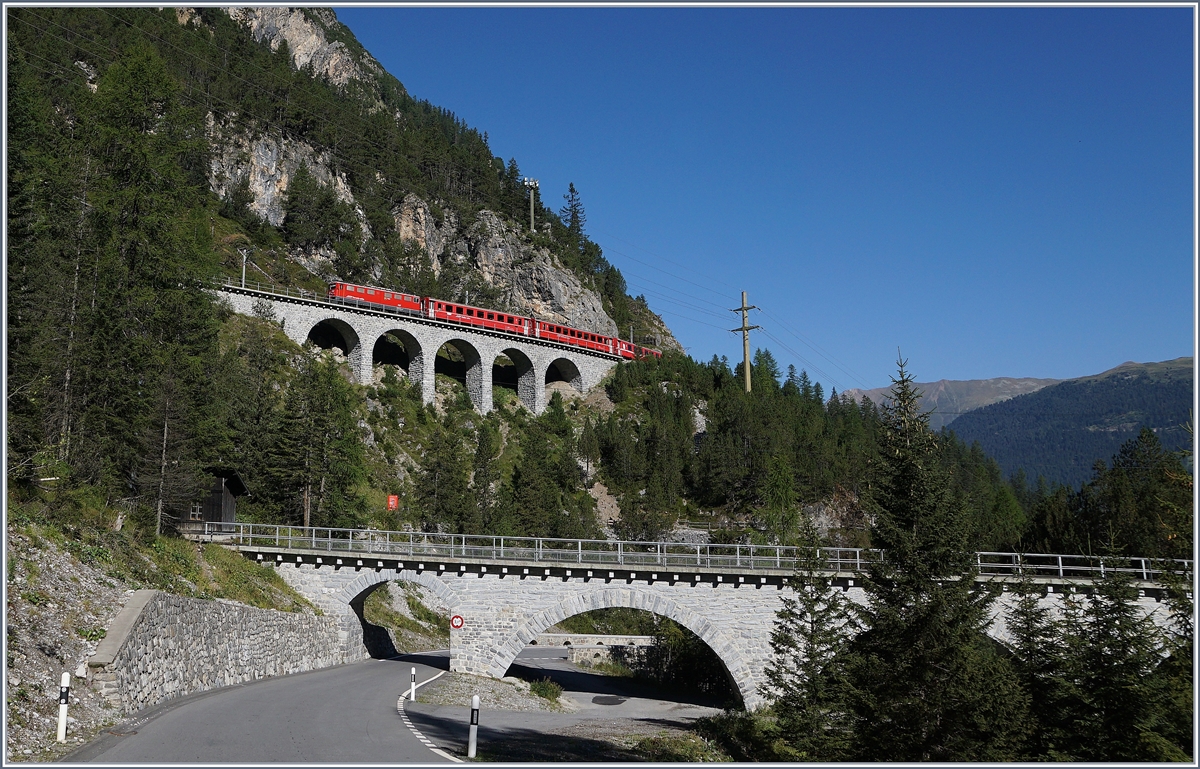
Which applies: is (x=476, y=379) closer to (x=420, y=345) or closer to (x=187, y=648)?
(x=420, y=345)

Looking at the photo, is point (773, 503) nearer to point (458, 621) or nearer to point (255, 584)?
point (458, 621)

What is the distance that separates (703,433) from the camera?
92062 mm

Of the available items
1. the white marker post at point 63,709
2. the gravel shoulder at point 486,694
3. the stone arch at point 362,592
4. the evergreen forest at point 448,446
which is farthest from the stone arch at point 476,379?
the white marker post at point 63,709

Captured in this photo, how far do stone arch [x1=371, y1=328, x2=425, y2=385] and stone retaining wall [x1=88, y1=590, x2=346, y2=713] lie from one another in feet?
167

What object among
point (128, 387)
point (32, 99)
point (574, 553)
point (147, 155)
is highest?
point (32, 99)

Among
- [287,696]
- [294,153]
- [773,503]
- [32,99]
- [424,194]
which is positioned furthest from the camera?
[424,194]

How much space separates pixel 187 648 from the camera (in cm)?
2253

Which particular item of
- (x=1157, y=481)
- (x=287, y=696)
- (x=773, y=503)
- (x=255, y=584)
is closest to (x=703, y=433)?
(x=773, y=503)

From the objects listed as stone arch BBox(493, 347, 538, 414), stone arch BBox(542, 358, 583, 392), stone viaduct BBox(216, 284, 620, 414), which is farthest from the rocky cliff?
stone arch BBox(493, 347, 538, 414)

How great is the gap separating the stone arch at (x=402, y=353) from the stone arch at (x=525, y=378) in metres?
10.1

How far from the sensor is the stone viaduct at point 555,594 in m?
35.7

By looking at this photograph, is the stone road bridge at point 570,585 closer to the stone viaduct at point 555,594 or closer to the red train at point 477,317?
the stone viaduct at point 555,594

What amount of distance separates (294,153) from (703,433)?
2501 inches

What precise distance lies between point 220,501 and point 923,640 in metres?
33.3
